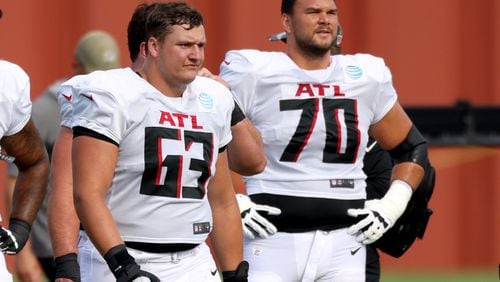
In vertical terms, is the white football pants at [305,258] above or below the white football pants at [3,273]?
below

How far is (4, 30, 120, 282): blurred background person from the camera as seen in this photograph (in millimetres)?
7012

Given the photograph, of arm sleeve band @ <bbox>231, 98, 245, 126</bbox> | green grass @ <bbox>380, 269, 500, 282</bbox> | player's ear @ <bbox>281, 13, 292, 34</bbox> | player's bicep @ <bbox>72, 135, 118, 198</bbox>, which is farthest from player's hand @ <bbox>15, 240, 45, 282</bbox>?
green grass @ <bbox>380, 269, 500, 282</bbox>

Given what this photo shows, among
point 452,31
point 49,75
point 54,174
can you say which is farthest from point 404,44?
point 54,174

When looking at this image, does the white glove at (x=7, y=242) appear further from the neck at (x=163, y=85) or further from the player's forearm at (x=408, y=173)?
the player's forearm at (x=408, y=173)

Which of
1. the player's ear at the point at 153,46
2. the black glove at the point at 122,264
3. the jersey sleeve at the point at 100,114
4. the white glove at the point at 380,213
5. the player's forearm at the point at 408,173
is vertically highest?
the player's ear at the point at 153,46

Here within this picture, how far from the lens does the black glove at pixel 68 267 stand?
4859 millimetres

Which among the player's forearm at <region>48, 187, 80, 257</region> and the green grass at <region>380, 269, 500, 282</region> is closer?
the player's forearm at <region>48, 187, 80, 257</region>

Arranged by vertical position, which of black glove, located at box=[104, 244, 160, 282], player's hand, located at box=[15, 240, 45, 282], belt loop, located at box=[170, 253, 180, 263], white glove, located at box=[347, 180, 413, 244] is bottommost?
player's hand, located at box=[15, 240, 45, 282]

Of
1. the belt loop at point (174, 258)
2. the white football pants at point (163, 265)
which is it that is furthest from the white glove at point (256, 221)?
the belt loop at point (174, 258)

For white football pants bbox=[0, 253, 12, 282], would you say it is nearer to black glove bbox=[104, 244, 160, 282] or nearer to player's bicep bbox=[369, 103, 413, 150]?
black glove bbox=[104, 244, 160, 282]

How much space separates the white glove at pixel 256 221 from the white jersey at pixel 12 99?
118 cm

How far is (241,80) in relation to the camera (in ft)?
19.0

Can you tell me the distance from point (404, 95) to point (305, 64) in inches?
187

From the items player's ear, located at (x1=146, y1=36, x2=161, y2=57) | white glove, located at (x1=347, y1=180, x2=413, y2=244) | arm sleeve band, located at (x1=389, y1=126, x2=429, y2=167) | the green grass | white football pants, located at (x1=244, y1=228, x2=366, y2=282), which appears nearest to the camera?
player's ear, located at (x1=146, y1=36, x2=161, y2=57)
